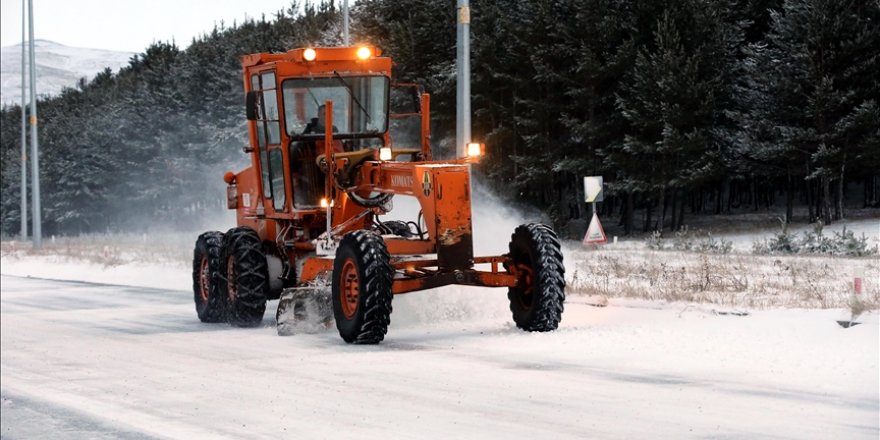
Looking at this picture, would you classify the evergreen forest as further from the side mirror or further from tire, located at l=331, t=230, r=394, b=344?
tire, located at l=331, t=230, r=394, b=344

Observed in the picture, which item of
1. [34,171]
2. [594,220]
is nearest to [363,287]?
[594,220]

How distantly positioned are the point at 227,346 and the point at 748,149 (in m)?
33.8

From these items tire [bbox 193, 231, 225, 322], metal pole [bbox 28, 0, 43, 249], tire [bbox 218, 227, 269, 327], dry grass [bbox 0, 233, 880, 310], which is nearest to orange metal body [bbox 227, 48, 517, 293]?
tire [bbox 218, 227, 269, 327]

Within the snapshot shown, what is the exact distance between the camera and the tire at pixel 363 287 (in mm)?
13078

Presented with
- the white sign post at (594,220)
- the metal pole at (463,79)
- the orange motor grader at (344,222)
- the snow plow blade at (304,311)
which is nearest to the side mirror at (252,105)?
the orange motor grader at (344,222)

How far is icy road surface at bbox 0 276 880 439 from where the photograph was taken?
878 cm

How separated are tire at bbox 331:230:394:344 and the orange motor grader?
0.01m

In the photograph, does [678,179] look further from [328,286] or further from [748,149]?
[328,286]

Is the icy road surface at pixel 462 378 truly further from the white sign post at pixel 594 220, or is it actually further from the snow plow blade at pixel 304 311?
the white sign post at pixel 594 220

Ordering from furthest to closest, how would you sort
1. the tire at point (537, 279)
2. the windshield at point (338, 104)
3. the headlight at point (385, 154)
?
the windshield at point (338, 104), the headlight at point (385, 154), the tire at point (537, 279)

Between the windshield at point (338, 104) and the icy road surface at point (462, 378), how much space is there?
7.76 ft

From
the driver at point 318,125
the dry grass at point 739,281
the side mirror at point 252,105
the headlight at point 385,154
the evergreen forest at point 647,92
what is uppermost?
the evergreen forest at point 647,92

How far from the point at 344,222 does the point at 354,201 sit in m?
0.30

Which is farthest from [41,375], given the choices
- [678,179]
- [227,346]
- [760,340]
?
[678,179]
